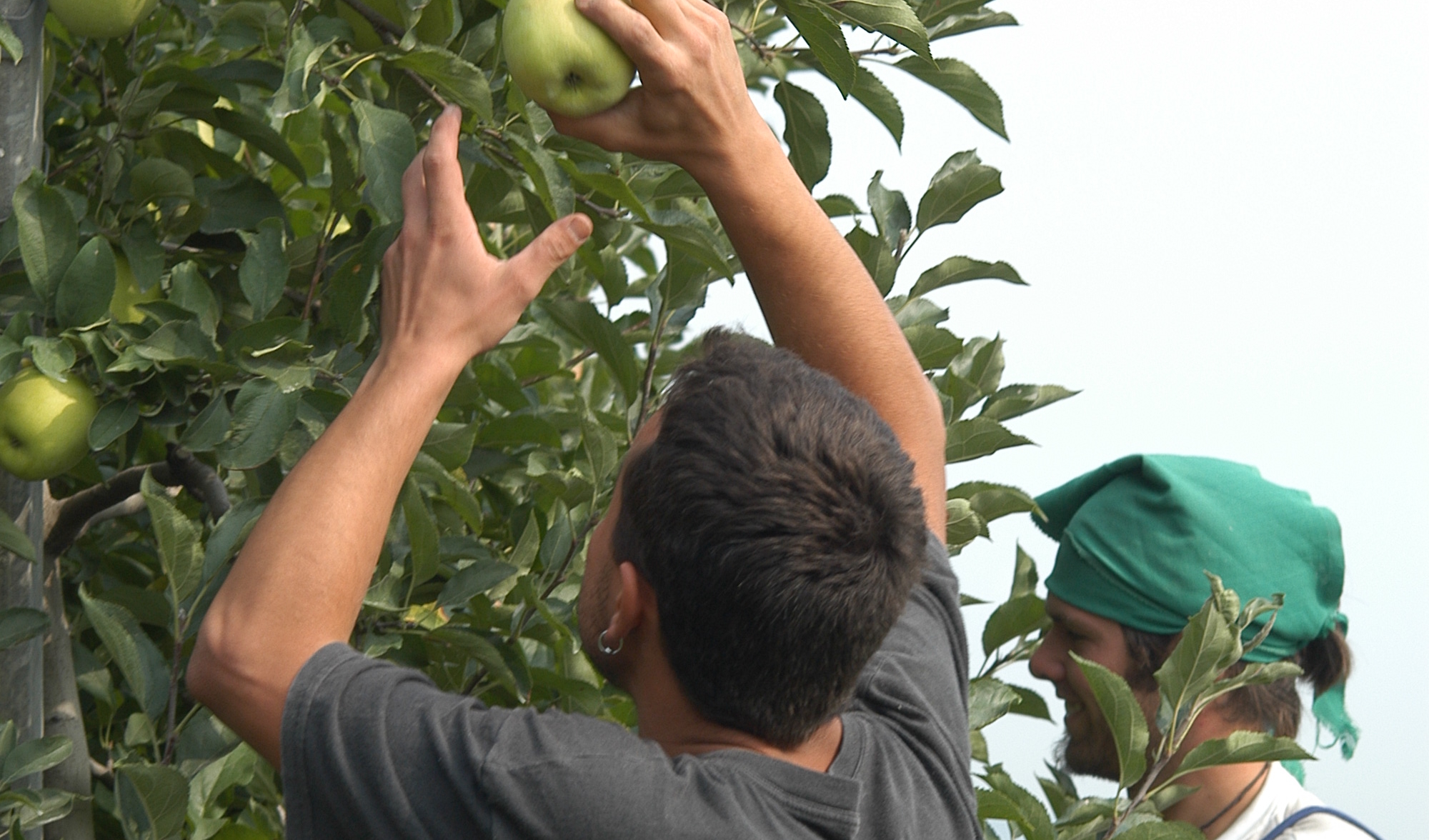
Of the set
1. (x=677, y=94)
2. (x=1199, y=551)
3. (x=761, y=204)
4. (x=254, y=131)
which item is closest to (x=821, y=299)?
(x=761, y=204)

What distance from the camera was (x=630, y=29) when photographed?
1.09 meters

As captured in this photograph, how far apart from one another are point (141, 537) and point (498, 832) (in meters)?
1.12

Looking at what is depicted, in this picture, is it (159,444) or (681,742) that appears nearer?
(681,742)

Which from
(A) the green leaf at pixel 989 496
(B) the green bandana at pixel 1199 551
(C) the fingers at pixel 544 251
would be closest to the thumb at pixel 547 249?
(C) the fingers at pixel 544 251

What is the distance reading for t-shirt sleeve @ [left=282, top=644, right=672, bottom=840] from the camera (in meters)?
0.85

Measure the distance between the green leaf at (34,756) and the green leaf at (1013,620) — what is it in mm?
1111

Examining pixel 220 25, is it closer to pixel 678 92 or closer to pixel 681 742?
pixel 678 92

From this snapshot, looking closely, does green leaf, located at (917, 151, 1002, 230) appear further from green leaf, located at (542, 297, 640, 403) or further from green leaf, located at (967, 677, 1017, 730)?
green leaf, located at (967, 677, 1017, 730)

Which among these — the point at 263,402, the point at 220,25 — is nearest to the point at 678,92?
the point at 263,402

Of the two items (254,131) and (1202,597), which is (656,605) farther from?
(1202,597)

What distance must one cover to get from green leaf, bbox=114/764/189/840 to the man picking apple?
1.08 feet

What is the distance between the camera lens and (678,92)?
43.9 inches

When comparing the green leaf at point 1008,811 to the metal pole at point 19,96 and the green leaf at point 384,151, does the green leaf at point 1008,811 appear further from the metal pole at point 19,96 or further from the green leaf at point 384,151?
the metal pole at point 19,96

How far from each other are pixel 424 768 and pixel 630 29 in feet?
1.94
